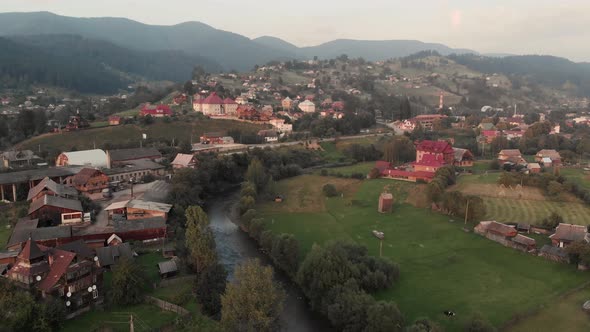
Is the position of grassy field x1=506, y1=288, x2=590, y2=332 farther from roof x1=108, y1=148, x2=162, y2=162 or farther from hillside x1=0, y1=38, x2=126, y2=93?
hillside x1=0, y1=38, x2=126, y2=93

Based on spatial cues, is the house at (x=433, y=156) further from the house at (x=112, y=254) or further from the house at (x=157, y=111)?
the house at (x=157, y=111)

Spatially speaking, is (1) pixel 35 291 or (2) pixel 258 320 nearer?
(2) pixel 258 320

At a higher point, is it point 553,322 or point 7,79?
point 7,79

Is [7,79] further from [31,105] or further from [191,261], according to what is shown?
[191,261]

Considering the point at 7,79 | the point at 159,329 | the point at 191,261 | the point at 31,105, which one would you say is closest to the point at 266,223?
the point at 191,261

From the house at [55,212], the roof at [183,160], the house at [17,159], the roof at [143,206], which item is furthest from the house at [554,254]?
the house at [17,159]

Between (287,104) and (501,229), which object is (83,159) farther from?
(287,104)

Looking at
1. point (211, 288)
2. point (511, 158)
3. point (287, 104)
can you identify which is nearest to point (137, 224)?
point (211, 288)
